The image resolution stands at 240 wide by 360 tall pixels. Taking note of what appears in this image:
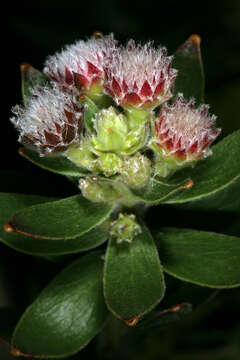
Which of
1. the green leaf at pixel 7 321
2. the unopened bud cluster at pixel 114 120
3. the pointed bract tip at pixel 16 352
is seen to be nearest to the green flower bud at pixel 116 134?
the unopened bud cluster at pixel 114 120

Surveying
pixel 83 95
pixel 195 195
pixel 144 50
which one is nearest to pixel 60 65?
pixel 83 95

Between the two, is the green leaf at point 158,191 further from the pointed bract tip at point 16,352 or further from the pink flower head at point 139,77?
the pointed bract tip at point 16,352

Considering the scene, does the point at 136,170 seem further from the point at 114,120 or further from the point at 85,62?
the point at 85,62

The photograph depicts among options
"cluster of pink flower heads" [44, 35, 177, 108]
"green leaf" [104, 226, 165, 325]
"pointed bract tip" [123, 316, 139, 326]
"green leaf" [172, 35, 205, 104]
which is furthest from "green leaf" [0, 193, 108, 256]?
"green leaf" [172, 35, 205, 104]

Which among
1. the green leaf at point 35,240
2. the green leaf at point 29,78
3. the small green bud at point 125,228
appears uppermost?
the green leaf at point 29,78

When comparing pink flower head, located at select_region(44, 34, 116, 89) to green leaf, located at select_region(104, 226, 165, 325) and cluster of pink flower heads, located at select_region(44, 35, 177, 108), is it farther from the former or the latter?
green leaf, located at select_region(104, 226, 165, 325)
